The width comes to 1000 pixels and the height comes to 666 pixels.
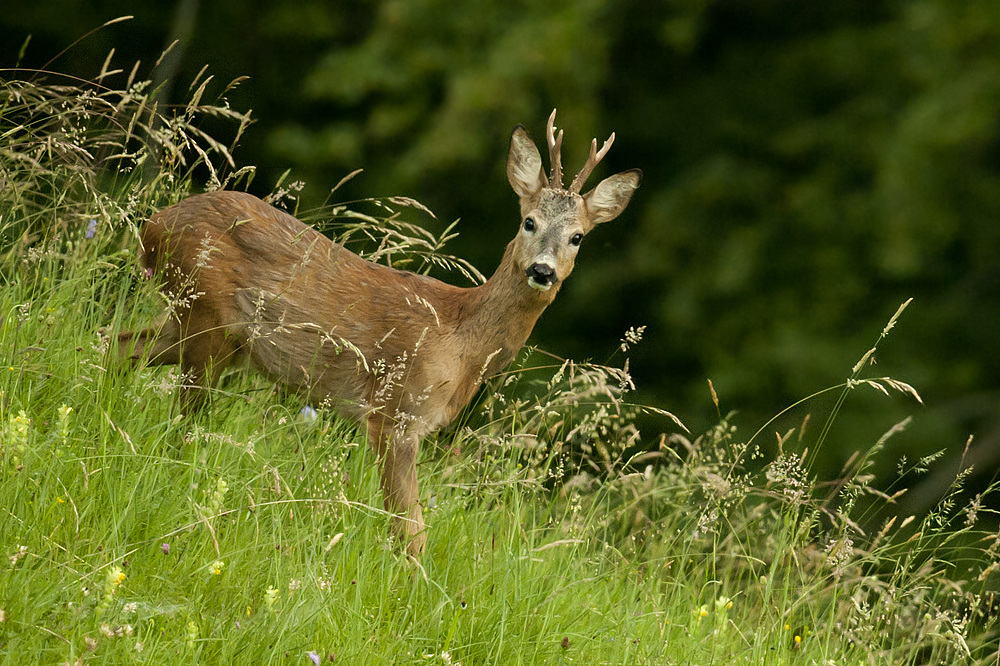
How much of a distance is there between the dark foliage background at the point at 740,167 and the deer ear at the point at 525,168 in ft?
15.6

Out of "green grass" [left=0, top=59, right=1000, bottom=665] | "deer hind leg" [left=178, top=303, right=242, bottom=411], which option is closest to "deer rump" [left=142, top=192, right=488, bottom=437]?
"deer hind leg" [left=178, top=303, right=242, bottom=411]

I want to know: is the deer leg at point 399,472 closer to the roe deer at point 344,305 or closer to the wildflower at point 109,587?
the roe deer at point 344,305

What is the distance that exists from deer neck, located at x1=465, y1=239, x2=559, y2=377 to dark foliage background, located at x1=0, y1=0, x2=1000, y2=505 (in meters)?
4.82

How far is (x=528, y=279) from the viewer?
400cm

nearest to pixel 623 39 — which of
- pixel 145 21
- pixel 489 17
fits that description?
pixel 489 17

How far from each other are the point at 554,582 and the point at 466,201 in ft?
25.7

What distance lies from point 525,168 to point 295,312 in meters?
0.97

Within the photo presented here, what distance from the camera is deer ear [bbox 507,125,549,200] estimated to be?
14.4ft

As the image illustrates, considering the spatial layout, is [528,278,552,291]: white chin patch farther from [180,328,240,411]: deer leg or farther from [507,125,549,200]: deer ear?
[180,328,240,411]: deer leg

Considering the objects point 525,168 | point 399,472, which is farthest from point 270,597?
point 525,168

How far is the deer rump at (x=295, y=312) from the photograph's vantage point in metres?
4.02

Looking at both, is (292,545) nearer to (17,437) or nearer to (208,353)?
(17,437)

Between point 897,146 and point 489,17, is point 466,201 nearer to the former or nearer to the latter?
point 489,17

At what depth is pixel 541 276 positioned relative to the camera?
3945mm
